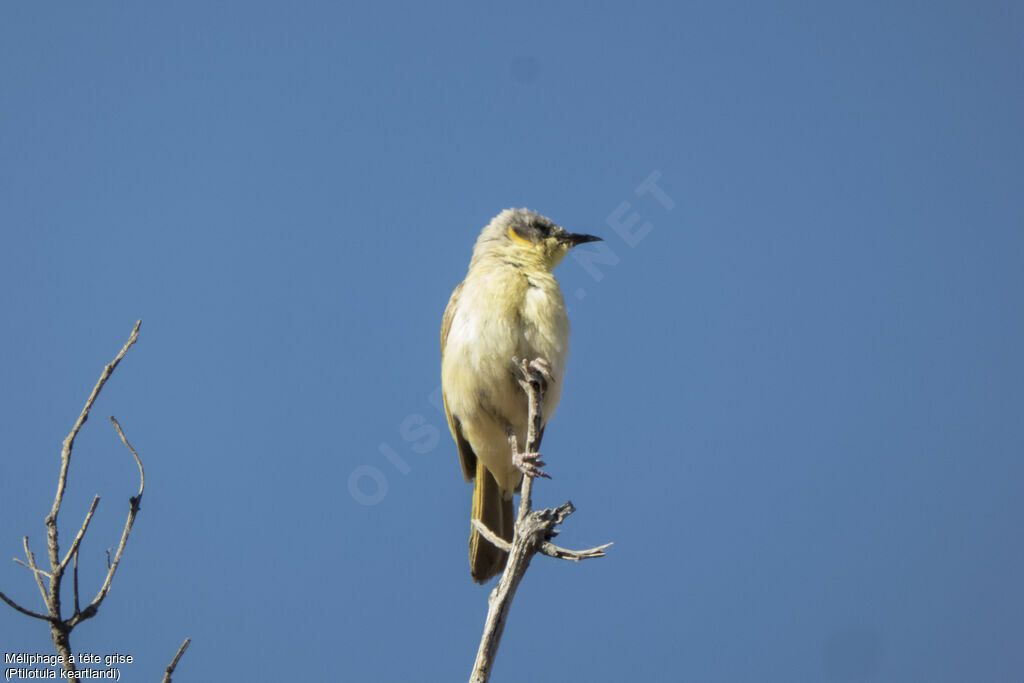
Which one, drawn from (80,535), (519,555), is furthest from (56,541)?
(519,555)

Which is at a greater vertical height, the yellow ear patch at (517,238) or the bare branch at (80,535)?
the yellow ear patch at (517,238)

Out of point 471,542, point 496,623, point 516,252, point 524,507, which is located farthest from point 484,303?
point 496,623

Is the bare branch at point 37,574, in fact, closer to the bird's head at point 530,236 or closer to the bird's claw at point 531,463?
the bird's claw at point 531,463

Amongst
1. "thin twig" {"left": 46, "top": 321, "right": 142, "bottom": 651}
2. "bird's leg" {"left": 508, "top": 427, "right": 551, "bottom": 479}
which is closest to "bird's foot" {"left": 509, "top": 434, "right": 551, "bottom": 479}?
"bird's leg" {"left": 508, "top": 427, "right": 551, "bottom": 479}

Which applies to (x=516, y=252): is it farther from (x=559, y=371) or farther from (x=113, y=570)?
(x=113, y=570)

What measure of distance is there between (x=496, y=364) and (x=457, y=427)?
2.63 ft

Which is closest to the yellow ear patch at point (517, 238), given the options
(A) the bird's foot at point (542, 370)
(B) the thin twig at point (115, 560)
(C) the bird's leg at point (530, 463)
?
(A) the bird's foot at point (542, 370)

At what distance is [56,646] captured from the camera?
2578mm

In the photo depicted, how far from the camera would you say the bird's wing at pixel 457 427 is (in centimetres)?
612

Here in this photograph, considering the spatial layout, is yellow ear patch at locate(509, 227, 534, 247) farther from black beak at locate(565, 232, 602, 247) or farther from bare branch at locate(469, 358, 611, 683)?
bare branch at locate(469, 358, 611, 683)

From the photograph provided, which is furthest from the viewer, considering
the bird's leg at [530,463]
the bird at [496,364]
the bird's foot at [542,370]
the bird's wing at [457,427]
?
the bird's wing at [457,427]

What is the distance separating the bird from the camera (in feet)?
18.2

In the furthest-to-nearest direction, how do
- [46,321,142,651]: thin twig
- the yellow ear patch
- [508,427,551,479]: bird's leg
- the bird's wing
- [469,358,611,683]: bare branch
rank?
1. the yellow ear patch
2. the bird's wing
3. [508,427,551,479]: bird's leg
4. [469,358,611,683]: bare branch
5. [46,321,142,651]: thin twig

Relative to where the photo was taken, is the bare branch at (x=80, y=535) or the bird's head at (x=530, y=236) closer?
the bare branch at (x=80, y=535)
